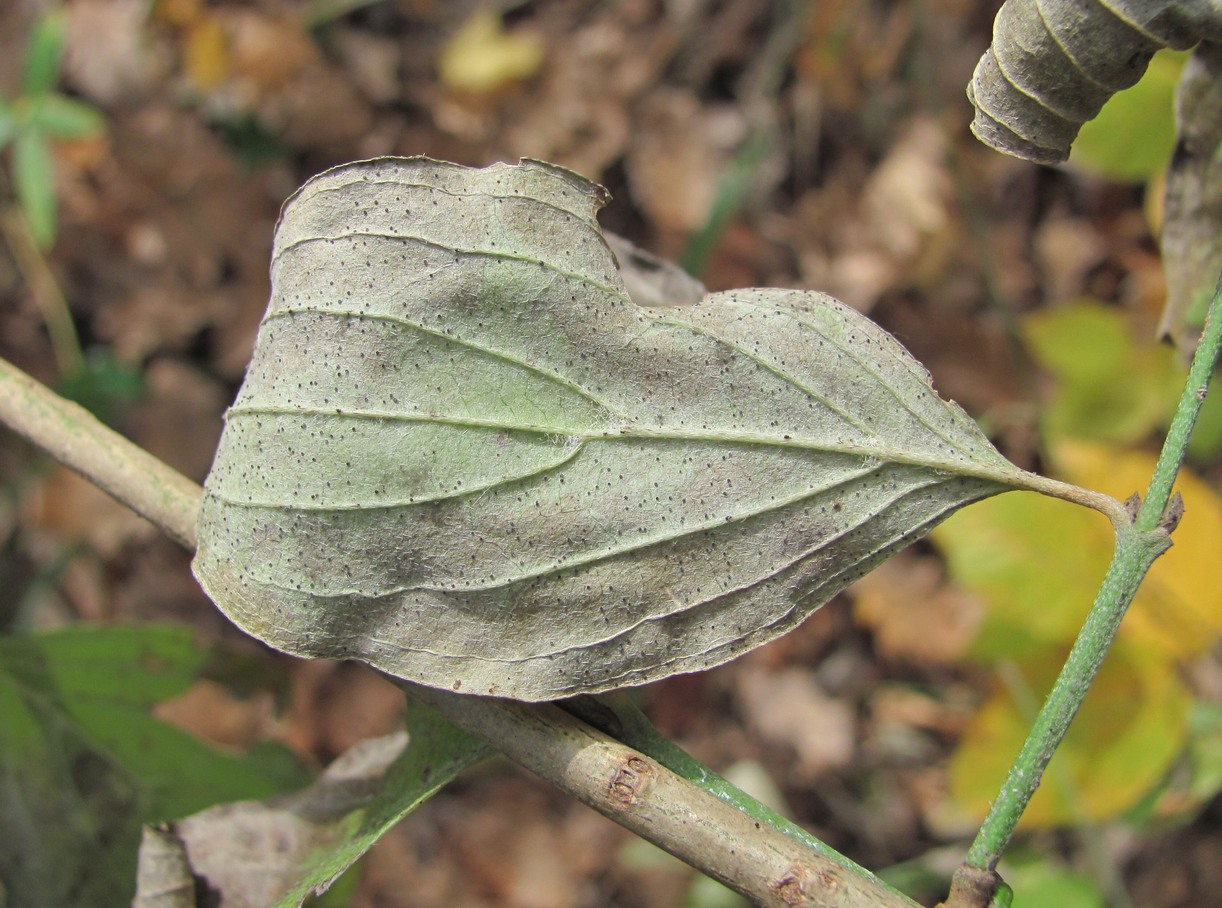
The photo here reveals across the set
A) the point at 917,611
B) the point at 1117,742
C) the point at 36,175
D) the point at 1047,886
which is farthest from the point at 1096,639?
the point at 36,175

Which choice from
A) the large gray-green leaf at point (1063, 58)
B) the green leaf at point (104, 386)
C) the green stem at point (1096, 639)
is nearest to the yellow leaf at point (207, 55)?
the green leaf at point (104, 386)

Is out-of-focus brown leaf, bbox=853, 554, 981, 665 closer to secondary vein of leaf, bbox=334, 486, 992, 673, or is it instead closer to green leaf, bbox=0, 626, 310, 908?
green leaf, bbox=0, 626, 310, 908

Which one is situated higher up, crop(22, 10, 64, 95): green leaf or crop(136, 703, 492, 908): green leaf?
crop(22, 10, 64, 95): green leaf

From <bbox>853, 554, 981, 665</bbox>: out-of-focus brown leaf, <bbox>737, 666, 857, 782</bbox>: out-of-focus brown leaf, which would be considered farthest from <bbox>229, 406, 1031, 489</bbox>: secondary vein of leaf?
<bbox>737, 666, 857, 782</bbox>: out-of-focus brown leaf

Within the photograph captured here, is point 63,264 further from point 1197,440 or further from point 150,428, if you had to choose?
point 1197,440

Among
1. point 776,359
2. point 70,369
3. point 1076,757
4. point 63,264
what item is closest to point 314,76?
point 63,264

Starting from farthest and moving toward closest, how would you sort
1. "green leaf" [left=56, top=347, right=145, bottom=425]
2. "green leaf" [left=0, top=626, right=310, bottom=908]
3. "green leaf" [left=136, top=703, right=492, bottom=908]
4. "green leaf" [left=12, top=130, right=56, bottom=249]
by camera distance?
"green leaf" [left=56, top=347, right=145, bottom=425], "green leaf" [left=12, top=130, right=56, bottom=249], "green leaf" [left=0, top=626, right=310, bottom=908], "green leaf" [left=136, top=703, right=492, bottom=908]
